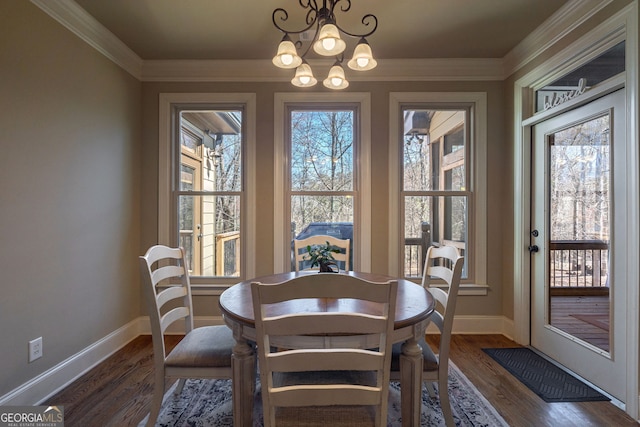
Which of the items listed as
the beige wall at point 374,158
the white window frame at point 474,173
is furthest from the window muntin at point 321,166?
the white window frame at point 474,173

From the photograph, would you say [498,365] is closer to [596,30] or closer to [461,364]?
[461,364]

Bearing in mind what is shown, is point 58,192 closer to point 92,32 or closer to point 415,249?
point 92,32

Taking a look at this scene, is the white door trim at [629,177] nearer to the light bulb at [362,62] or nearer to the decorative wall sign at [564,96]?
the decorative wall sign at [564,96]

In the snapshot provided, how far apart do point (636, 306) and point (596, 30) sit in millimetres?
1756

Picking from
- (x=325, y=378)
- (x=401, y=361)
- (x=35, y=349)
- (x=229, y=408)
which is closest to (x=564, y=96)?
(x=401, y=361)

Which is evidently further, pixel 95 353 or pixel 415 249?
pixel 415 249

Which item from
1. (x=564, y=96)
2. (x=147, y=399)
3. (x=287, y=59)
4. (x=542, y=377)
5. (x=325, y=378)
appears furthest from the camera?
(x=564, y=96)

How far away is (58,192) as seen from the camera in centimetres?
207

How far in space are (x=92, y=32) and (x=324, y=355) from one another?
2.88 m

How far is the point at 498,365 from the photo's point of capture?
2.39m

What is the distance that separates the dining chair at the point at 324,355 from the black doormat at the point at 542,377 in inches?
64.0

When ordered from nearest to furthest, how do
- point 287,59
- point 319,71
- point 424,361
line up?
point 424,361 → point 287,59 → point 319,71

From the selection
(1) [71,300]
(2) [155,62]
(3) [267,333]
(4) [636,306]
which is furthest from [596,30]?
(1) [71,300]

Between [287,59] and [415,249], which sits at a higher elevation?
[287,59]
